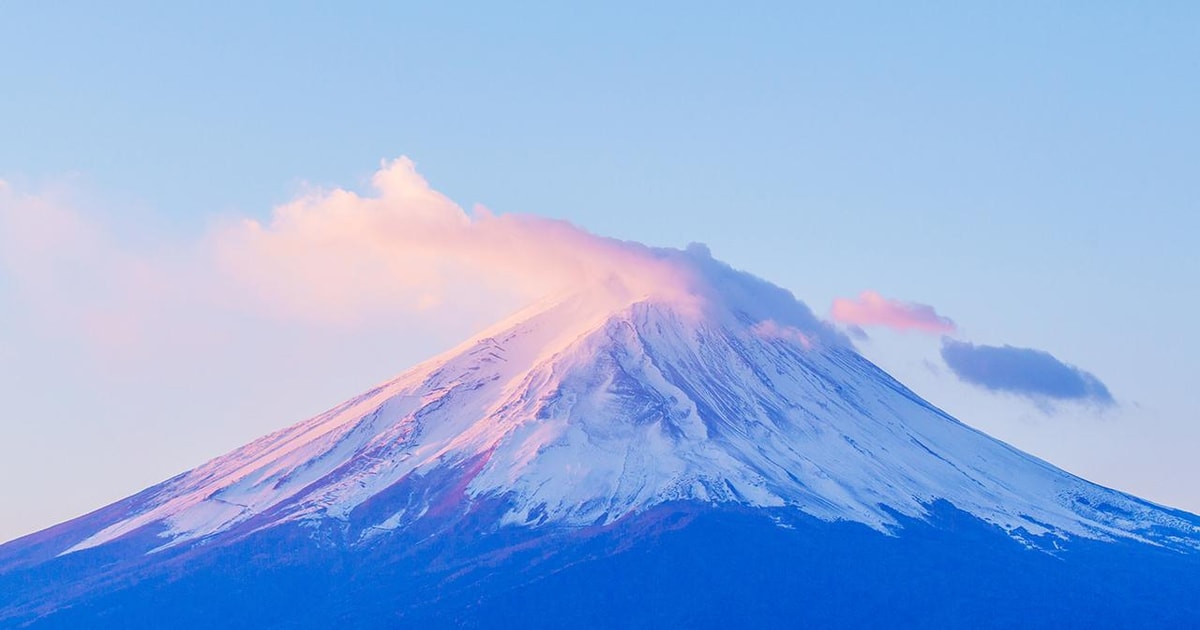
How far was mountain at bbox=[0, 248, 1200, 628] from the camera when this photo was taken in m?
126

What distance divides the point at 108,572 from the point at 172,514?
1014cm

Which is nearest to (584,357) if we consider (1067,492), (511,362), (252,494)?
(511,362)

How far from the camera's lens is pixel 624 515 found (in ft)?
433

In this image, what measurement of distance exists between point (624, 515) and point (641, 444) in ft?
29.3

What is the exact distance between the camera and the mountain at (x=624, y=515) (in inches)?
4943

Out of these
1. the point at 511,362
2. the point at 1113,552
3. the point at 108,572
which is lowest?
the point at 1113,552

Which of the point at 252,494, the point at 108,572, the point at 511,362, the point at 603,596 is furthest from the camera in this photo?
the point at 511,362

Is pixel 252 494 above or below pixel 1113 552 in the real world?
above

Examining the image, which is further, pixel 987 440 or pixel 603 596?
pixel 987 440

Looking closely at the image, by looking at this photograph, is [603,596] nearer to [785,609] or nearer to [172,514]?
[785,609]

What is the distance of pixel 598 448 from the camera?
457ft

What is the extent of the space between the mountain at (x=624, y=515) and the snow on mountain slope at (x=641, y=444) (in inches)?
9.5

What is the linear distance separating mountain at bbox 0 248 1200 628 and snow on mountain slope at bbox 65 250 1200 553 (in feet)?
0.79

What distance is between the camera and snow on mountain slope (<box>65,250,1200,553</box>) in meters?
137
